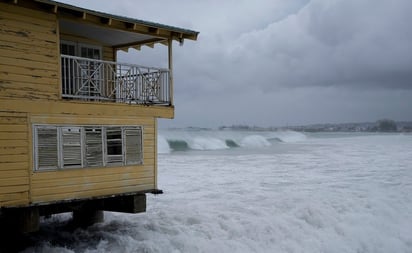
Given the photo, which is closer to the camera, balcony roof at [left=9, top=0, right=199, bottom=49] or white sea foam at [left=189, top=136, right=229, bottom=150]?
balcony roof at [left=9, top=0, right=199, bottom=49]

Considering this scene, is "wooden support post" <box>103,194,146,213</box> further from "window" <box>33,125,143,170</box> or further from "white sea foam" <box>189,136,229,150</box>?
"white sea foam" <box>189,136,229,150</box>

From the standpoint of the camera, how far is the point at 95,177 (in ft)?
43.5

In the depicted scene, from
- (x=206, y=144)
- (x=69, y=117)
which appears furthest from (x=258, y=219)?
(x=206, y=144)

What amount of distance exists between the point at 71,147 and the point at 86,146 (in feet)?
1.58

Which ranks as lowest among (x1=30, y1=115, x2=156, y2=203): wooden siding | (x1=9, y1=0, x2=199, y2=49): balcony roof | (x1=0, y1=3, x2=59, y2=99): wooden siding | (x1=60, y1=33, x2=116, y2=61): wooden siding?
(x1=30, y1=115, x2=156, y2=203): wooden siding

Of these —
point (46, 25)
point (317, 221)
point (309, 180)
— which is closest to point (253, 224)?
point (317, 221)

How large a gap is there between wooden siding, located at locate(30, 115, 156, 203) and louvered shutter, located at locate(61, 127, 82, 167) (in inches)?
7.5

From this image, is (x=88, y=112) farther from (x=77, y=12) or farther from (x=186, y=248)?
(x=186, y=248)

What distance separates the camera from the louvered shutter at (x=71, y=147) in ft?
41.0

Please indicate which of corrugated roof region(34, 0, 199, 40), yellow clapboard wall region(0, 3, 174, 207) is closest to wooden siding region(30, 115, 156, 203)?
yellow clapboard wall region(0, 3, 174, 207)

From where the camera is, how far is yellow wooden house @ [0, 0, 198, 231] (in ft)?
37.8

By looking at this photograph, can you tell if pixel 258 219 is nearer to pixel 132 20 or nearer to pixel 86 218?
pixel 86 218

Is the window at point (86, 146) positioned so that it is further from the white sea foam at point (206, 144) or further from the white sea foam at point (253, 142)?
the white sea foam at point (253, 142)

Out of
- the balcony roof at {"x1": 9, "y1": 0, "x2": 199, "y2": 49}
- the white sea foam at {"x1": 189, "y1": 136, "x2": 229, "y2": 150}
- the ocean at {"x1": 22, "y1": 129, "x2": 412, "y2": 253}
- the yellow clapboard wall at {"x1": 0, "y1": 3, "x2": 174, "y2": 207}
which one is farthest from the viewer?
the white sea foam at {"x1": 189, "y1": 136, "x2": 229, "y2": 150}
